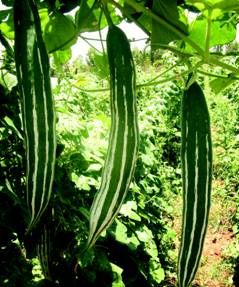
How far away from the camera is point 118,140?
69 centimetres

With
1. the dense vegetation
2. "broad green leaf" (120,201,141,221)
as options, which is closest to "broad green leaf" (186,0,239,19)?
the dense vegetation

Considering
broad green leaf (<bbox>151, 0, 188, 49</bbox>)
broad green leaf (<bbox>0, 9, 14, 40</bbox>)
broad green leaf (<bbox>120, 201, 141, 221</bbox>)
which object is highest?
broad green leaf (<bbox>0, 9, 14, 40</bbox>)

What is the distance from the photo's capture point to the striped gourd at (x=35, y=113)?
0.65m

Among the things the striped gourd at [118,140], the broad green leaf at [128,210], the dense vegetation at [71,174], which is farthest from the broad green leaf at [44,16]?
the broad green leaf at [128,210]

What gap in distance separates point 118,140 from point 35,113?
135 mm

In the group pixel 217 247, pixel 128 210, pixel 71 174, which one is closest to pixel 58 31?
pixel 71 174

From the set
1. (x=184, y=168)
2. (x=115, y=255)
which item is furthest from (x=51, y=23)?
(x=115, y=255)

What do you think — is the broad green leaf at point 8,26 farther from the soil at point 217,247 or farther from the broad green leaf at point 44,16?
the soil at point 217,247

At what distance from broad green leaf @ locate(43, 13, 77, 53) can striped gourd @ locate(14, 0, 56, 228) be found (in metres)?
0.48

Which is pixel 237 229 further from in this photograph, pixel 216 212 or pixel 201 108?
pixel 201 108

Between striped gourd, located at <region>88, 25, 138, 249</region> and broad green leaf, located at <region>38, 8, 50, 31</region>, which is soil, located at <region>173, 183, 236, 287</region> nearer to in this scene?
broad green leaf, located at <region>38, 8, 50, 31</region>

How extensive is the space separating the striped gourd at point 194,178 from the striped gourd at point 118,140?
0.38 ft

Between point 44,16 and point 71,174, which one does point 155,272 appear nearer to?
point 71,174

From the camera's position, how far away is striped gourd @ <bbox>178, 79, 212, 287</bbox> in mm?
719
